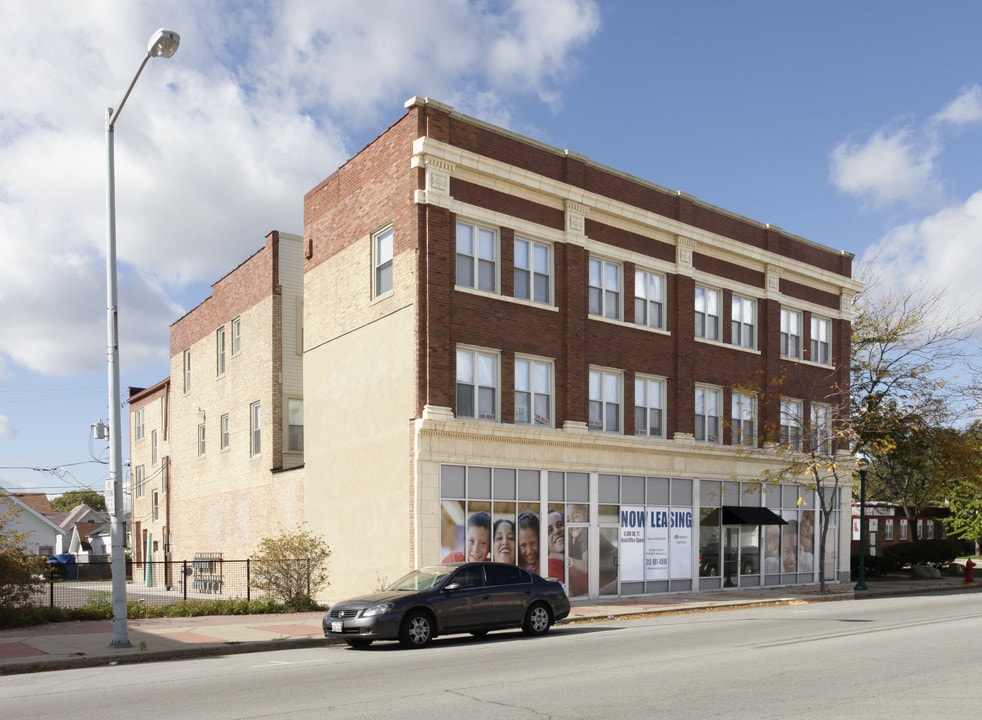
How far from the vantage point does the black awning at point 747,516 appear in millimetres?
32438

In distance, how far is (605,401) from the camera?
1153 inches

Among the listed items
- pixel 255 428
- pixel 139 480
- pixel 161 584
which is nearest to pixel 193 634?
pixel 255 428

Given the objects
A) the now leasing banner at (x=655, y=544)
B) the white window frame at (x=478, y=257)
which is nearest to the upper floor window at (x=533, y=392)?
the white window frame at (x=478, y=257)

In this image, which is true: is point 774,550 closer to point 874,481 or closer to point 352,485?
point 352,485

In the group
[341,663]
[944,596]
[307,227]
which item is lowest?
[944,596]

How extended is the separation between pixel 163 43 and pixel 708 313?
71.1ft

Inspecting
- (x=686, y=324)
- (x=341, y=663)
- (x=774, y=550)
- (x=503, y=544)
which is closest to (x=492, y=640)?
(x=341, y=663)

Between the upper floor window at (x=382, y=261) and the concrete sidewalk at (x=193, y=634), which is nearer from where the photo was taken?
the concrete sidewalk at (x=193, y=634)

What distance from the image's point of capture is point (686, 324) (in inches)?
1256

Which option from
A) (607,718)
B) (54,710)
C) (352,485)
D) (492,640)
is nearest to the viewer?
(607,718)

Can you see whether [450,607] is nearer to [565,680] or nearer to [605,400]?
[565,680]

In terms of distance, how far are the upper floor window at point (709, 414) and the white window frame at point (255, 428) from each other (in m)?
15.2

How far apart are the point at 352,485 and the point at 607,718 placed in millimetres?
18419

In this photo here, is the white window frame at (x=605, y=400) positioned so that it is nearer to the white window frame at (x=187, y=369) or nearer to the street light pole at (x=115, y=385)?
the street light pole at (x=115, y=385)
